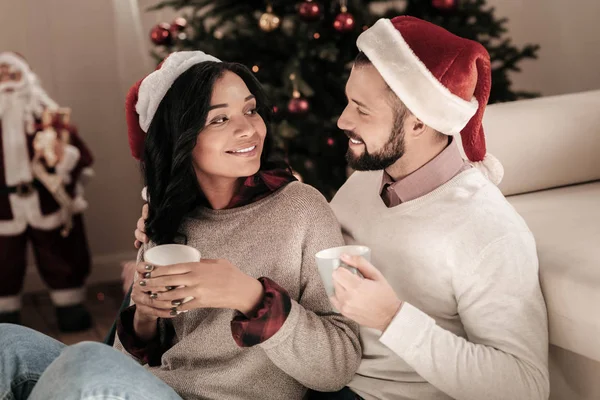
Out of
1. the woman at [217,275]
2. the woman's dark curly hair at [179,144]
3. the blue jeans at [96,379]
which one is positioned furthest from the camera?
the woman's dark curly hair at [179,144]

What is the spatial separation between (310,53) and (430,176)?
55.9 inches

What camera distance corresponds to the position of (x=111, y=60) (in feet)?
12.5

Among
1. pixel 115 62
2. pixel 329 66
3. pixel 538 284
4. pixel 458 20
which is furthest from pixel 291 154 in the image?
pixel 538 284

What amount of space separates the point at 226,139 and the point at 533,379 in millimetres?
659

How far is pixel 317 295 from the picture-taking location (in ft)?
4.49

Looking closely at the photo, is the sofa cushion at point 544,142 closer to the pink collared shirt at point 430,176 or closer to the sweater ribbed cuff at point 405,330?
the pink collared shirt at point 430,176

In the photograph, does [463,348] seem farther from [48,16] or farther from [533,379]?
[48,16]

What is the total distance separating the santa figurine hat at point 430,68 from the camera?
1.31 meters

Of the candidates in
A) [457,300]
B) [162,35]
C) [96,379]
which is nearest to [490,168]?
[457,300]

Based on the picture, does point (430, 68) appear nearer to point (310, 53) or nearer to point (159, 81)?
point (159, 81)

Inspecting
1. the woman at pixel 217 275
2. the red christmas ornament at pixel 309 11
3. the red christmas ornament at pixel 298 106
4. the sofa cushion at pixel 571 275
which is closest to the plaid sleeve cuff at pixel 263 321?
the woman at pixel 217 275

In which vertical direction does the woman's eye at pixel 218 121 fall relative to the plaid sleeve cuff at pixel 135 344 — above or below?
above

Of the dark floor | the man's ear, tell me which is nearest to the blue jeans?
the man's ear

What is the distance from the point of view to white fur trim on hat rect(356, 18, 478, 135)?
4.30 ft
